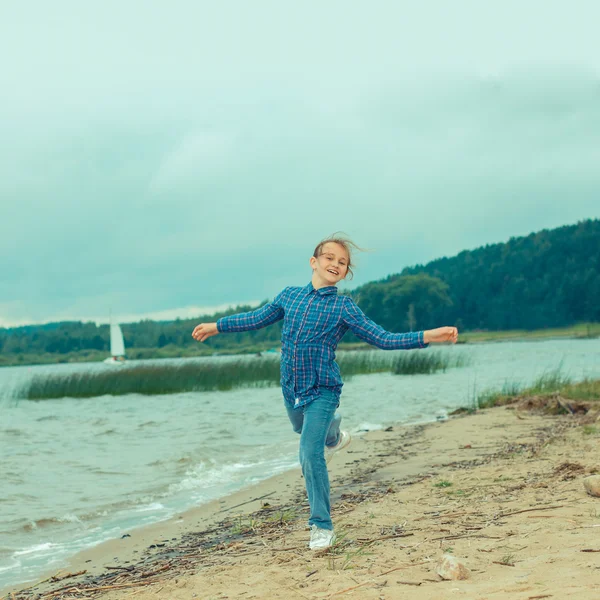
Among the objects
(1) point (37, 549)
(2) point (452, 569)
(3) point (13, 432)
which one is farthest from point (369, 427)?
(2) point (452, 569)

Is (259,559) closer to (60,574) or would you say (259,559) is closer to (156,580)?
(156,580)

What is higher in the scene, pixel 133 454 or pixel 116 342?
pixel 116 342

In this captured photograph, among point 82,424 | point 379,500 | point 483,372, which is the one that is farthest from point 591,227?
point 379,500

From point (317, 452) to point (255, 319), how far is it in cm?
90

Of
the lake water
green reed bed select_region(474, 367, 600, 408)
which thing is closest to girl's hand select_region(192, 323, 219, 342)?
the lake water

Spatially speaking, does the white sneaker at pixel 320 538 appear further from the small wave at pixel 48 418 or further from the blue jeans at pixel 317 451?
the small wave at pixel 48 418

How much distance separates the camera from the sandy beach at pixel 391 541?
3062 millimetres

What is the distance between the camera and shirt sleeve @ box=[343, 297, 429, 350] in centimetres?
386

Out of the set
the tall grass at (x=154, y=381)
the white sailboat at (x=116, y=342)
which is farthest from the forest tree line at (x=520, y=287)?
the tall grass at (x=154, y=381)

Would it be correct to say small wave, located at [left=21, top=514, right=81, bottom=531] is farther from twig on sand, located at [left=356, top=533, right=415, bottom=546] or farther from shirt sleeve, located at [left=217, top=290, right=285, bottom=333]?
twig on sand, located at [left=356, top=533, right=415, bottom=546]

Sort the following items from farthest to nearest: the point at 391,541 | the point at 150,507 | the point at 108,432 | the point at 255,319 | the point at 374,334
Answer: the point at 108,432 → the point at 150,507 → the point at 255,319 → the point at 374,334 → the point at 391,541

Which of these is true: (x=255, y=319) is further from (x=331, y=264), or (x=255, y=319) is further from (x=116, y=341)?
(x=116, y=341)

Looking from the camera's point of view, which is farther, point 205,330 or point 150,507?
point 150,507

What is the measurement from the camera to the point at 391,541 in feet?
12.8
